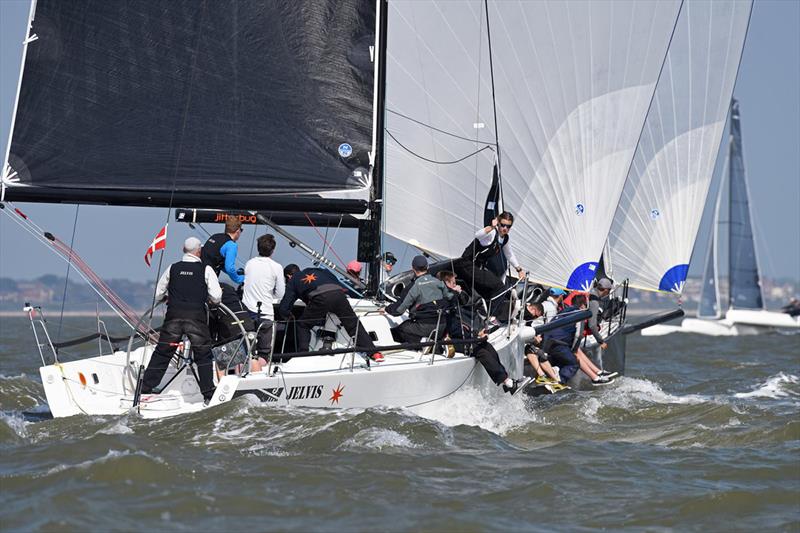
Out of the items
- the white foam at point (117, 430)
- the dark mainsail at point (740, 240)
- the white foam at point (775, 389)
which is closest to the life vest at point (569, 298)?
the white foam at point (775, 389)

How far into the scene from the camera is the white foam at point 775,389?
13.6 meters

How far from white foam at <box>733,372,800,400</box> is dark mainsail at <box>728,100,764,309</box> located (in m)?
30.5

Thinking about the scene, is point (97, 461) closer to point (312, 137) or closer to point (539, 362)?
point (312, 137)

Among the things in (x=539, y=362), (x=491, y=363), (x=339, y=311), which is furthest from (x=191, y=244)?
(x=539, y=362)

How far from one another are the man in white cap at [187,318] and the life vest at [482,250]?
9.25ft

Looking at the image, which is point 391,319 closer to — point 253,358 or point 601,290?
point 253,358

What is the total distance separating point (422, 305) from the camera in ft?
31.4

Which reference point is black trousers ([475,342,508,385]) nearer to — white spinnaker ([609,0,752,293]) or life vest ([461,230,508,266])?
life vest ([461,230,508,266])

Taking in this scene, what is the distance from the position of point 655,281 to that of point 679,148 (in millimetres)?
2150

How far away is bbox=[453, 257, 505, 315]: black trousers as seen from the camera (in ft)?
34.1

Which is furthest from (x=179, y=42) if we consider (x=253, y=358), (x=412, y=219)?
(x=412, y=219)

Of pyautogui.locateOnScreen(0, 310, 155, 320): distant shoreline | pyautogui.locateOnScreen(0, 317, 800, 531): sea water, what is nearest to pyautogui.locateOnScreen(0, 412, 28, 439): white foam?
pyautogui.locateOnScreen(0, 317, 800, 531): sea water

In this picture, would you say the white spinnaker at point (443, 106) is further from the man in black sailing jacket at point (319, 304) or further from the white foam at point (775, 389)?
the man in black sailing jacket at point (319, 304)

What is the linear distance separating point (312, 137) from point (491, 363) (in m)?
2.50
